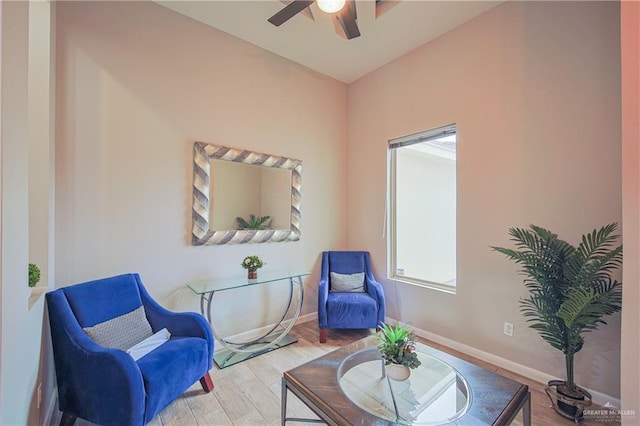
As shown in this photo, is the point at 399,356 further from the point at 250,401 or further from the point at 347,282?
the point at 347,282

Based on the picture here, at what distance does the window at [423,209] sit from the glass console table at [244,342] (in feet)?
4.60

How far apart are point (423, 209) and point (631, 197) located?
2.13 meters

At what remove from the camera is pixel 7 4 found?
109 centimetres

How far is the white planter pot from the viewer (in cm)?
150

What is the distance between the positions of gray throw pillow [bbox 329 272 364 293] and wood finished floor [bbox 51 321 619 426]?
821 mm

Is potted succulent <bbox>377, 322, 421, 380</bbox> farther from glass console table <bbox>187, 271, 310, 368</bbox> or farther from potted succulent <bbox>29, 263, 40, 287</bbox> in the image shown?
potted succulent <bbox>29, 263, 40, 287</bbox>

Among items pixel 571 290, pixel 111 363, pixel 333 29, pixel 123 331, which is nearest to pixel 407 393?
pixel 571 290

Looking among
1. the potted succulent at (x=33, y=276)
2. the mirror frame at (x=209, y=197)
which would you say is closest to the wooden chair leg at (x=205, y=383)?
the mirror frame at (x=209, y=197)

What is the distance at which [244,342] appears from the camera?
279cm

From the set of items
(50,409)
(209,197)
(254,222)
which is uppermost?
(209,197)

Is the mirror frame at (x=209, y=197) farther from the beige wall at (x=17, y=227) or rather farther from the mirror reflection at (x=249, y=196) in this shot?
the beige wall at (x=17, y=227)

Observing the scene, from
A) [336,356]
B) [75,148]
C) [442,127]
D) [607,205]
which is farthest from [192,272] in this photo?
[607,205]

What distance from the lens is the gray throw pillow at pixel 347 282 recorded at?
3234mm

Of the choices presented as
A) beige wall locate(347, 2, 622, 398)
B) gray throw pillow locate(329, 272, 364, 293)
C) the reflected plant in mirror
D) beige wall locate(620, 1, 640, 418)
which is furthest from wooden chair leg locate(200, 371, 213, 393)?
beige wall locate(620, 1, 640, 418)
